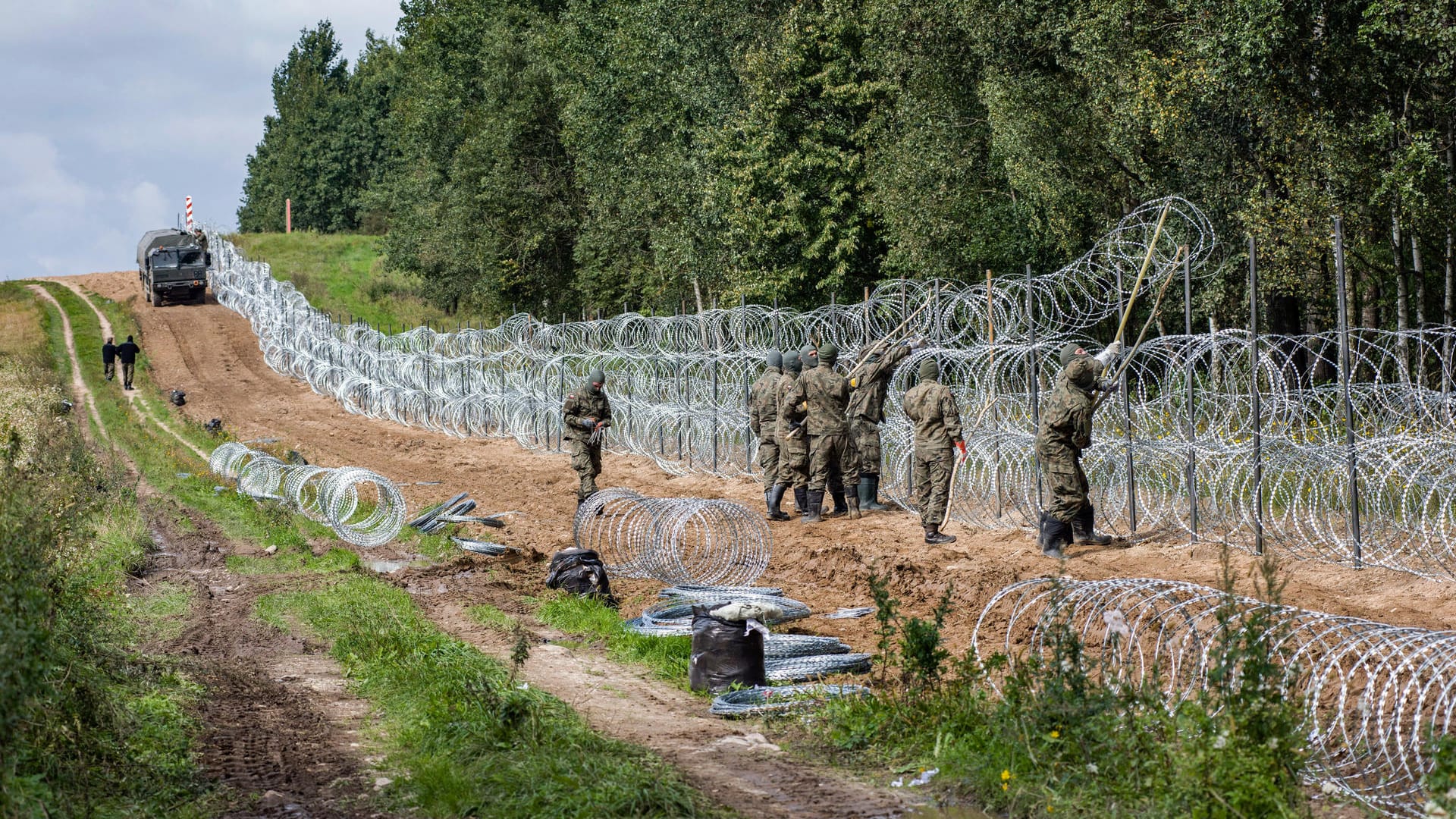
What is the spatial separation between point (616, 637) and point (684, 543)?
216 cm

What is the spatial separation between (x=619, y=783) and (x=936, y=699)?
6.72 feet

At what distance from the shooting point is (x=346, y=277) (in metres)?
65.7

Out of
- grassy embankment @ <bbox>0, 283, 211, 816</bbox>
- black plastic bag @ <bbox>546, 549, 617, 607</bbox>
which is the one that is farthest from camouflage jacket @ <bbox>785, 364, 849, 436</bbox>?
grassy embankment @ <bbox>0, 283, 211, 816</bbox>

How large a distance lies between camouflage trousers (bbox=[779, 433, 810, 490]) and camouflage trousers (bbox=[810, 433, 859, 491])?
3.2 inches

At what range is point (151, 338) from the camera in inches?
1804

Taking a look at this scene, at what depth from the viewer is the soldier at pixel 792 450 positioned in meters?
16.0

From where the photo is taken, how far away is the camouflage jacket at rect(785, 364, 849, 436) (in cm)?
1573

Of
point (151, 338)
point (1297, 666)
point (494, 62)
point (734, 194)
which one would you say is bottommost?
point (1297, 666)

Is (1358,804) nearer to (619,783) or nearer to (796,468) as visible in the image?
(619,783)

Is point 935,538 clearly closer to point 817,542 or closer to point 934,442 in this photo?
point 934,442

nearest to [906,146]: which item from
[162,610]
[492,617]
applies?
[492,617]

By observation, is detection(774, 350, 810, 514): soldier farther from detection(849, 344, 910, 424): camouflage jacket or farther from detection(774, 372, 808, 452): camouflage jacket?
detection(849, 344, 910, 424): camouflage jacket

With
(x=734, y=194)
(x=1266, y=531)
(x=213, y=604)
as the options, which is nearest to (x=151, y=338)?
(x=734, y=194)

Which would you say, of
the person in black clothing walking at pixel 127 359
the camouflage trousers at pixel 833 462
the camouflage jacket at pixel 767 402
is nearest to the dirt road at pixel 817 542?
the camouflage trousers at pixel 833 462
